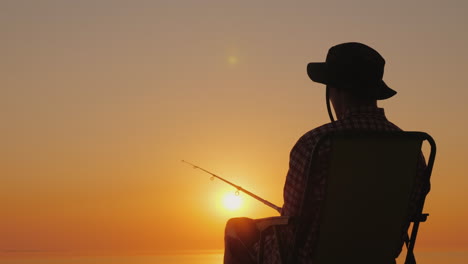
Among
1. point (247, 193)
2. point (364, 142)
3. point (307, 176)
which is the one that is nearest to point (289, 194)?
point (307, 176)

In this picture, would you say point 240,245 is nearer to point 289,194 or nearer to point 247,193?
point 289,194

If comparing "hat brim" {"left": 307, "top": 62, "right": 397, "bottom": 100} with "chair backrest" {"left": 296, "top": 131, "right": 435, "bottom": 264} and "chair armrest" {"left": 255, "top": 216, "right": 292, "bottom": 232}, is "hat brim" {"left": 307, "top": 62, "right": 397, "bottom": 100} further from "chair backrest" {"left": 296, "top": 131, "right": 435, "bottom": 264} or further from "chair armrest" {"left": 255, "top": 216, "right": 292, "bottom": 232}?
"chair armrest" {"left": 255, "top": 216, "right": 292, "bottom": 232}

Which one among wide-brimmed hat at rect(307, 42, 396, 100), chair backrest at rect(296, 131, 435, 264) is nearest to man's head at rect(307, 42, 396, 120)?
wide-brimmed hat at rect(307, 42, 396, 100)

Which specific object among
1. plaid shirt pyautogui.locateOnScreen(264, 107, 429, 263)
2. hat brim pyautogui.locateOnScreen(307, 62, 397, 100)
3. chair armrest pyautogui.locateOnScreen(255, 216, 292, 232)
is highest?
hat brim pyautogui.locateOnScreen(307, 62, 397, 100)

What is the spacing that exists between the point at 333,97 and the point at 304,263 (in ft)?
2.91

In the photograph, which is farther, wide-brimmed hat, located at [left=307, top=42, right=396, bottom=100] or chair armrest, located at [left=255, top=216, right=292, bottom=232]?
wide-brimmed hat, located at [left=307, top=42, right=396, bottom=100]

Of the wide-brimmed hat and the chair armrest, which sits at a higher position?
the wide-brimmed hat

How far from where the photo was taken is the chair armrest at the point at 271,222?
372 cm

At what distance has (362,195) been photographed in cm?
382

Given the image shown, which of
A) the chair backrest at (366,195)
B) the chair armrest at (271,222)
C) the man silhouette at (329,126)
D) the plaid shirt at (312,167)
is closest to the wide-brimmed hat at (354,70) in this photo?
the man silhouette at (329,126)

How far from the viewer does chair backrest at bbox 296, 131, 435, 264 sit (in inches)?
147

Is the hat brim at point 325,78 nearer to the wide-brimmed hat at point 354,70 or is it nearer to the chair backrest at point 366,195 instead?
the wide-brimmed hat at point 354,70

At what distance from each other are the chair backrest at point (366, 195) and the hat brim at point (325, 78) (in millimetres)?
364

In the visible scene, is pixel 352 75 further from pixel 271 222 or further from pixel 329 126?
pixel 271 222
